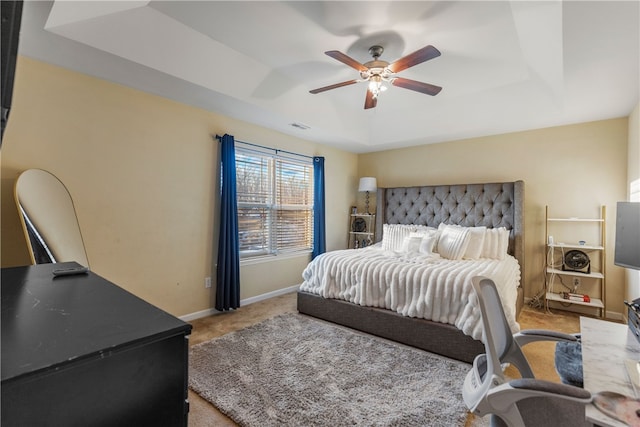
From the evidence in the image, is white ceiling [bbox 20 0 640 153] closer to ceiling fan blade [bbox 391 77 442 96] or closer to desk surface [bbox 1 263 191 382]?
ceiling fan blade [bbox 391 77 442 96]

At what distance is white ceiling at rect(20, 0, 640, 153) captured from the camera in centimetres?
197

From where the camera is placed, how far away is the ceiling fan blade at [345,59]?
6.95 feet

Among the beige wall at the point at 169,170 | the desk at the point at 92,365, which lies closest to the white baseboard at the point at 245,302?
the beige wall at the point at 169,170

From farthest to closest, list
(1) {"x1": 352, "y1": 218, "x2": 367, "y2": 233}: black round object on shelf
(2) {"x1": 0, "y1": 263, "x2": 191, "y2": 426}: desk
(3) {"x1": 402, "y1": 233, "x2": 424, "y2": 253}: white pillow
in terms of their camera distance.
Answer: (1) {"x1": 352, "y1": 218, "x2": 367, "y2": 233}: black round object on shelf < (3) {"x1": 402, "y1": 233, "x2": 424, "y2": 253}: white pillow < (2) {"x1": 0, "y1": 263, "x2": 191, "y2": 426}: desk

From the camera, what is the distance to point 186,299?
10.4 feet

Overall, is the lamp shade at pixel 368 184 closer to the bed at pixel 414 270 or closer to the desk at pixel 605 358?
the bed at pixel 414 270

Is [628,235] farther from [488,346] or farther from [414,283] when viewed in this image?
[414,283]

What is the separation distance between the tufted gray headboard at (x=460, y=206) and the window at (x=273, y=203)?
52.0 inches

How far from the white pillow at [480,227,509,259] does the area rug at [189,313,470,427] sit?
1.68m

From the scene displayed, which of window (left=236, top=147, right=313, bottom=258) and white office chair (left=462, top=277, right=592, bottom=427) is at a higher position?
window (left=236, top=147, right=313, bottom=258)

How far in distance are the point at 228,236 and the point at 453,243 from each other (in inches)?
104

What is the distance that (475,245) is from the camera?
349cm

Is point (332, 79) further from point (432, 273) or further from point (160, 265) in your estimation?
point (160, 265)

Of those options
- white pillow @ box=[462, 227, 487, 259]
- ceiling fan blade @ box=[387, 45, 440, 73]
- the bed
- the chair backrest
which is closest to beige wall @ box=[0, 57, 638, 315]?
the bed
